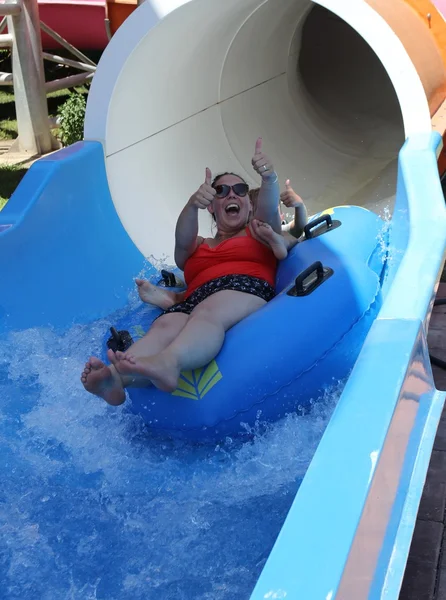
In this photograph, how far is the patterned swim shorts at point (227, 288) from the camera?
2.72 m

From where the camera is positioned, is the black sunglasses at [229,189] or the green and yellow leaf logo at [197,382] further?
the black sunglasses at [229,189]

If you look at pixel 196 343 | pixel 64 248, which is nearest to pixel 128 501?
pixel 196 343

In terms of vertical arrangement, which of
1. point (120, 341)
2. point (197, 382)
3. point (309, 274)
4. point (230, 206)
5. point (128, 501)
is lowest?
point (128, 501)

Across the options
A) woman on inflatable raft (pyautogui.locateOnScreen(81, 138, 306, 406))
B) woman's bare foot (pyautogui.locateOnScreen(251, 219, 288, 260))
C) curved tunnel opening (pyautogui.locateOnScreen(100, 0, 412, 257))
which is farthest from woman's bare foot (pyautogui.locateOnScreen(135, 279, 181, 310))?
curved tunnel opening (pyautogui.locateOnScreen(100, 0, 412, 257))

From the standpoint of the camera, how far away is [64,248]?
11.1ft

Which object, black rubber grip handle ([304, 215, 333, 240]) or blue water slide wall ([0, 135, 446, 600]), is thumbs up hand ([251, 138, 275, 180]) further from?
blue water slide wall ([0, 135, 446, 600])

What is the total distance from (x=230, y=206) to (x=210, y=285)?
36 cm

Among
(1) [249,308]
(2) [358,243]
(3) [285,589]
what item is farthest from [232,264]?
(3) [285,589]

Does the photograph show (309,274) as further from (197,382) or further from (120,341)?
(120,341)

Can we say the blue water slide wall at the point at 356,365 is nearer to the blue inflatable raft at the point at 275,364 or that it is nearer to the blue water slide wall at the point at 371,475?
the blue water slide wall at the point at 371,475

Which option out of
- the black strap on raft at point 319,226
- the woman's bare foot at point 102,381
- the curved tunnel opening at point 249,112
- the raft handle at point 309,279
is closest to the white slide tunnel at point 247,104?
the curved tunnel opening at point 249,112

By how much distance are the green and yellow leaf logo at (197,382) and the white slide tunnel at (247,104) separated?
1.49 meters

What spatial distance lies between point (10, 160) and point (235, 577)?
481 centimetres

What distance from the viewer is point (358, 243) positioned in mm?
2916
